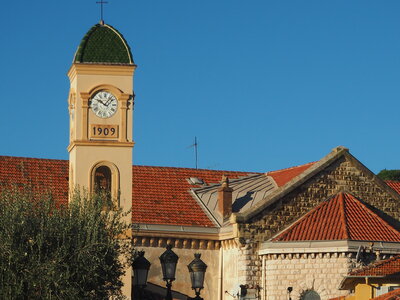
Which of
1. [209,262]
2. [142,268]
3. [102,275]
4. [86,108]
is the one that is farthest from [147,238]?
[142,268]

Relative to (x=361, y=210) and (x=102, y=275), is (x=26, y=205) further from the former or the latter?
(x=361, y=210)

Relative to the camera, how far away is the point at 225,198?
205 ft

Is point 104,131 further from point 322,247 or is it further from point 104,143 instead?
point 322,247

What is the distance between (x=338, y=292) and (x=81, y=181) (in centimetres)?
1115

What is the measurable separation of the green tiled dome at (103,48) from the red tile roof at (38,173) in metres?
7.55

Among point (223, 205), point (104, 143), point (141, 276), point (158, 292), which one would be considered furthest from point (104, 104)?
point (141, 276)

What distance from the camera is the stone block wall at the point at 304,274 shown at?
55656mm

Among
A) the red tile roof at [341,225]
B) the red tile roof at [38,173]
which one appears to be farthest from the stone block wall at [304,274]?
the red tile roof at [38,173]

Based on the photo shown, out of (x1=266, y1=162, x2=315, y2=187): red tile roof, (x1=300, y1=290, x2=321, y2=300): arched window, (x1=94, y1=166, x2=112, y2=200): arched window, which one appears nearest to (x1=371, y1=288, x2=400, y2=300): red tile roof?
(x1=300, y1=290, x2=321, y2=300): arched window

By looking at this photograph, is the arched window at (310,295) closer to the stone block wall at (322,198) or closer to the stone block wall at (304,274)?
the stone block wall at (304,274)

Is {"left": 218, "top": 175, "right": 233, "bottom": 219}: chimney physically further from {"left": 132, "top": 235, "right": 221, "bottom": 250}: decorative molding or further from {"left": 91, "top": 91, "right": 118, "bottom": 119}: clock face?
{"left": 91, "top": 91, "right": 118, "bottom": 119}: clock face

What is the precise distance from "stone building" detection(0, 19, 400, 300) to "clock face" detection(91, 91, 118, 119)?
40mm

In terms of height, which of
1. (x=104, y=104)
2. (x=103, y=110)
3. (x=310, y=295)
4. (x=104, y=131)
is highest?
(x=104, y=104)

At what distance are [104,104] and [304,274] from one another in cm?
1056
